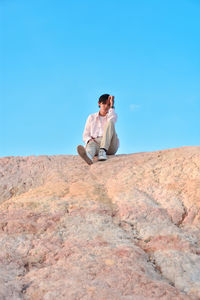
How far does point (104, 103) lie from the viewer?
19.4ft

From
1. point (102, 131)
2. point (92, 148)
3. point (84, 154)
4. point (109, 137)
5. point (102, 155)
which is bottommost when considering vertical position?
point (84, 154)

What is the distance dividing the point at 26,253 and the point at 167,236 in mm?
1258

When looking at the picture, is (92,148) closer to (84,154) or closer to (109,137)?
(109,137)

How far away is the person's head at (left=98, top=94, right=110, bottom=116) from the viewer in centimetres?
591

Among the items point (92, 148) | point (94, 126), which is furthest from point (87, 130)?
point (92, 148)

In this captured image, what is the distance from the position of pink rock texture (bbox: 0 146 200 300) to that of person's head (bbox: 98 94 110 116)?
118 cm

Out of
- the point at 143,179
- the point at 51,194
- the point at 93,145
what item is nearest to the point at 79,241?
the point at 51,194

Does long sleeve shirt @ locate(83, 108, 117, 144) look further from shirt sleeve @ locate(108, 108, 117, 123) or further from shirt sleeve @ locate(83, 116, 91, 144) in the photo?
shirt sleeve @ locate(108, 108, 117, 123)

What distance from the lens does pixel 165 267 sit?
115 inches

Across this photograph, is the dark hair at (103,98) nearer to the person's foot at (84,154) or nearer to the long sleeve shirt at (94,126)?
the long sleeve shirt at (94,126)

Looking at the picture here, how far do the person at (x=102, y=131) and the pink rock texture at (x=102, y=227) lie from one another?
547mm

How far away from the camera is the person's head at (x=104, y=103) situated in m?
5.91

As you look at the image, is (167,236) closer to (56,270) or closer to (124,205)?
(124,205)

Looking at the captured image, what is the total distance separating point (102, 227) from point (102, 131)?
8.88ft
